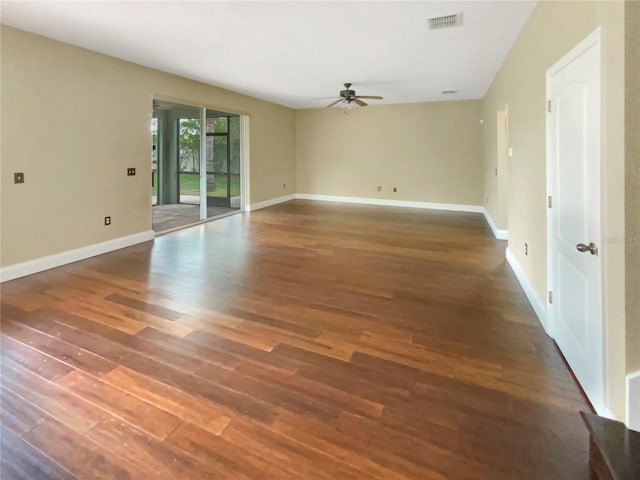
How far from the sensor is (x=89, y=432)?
1.75 m

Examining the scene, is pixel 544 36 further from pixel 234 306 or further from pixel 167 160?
pixel 167 160

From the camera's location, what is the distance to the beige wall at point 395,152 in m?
8.59

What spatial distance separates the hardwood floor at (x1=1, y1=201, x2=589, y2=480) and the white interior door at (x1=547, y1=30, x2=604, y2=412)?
0.76ft

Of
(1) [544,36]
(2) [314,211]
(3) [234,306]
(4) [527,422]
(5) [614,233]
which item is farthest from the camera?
(2) [314,211]

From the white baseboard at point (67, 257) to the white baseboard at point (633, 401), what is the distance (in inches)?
204

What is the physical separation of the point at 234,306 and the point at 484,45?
4.12 metres

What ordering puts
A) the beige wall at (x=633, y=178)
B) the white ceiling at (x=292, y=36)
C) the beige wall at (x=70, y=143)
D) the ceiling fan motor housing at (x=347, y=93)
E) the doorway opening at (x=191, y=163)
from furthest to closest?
the doorway opening at (x=191, y=163) → the ceiling fan motor housing at (x=347, y=93) → the beige wall at (x=70, y=143) → the white ceiling at (x=292, y=36) → the beige wall at (x=633, y=178)

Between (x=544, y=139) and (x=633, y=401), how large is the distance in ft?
6.42

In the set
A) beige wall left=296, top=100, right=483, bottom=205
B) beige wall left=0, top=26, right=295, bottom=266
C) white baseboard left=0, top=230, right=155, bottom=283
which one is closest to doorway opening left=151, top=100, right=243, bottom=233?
white baseboard left=0, top=230, right=155, bottom=283

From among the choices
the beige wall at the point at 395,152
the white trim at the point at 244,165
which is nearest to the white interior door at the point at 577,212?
the beige wall at the point at 395,152

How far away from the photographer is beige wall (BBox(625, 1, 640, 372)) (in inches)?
59.4

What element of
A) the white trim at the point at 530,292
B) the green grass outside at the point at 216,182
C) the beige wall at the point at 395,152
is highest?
the beige wall at the point at 395,152

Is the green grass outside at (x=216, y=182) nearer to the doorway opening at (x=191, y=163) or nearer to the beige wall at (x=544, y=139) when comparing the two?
the doorway opening at (x=191, y=163)

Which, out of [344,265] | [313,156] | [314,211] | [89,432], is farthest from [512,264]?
[313,156]
